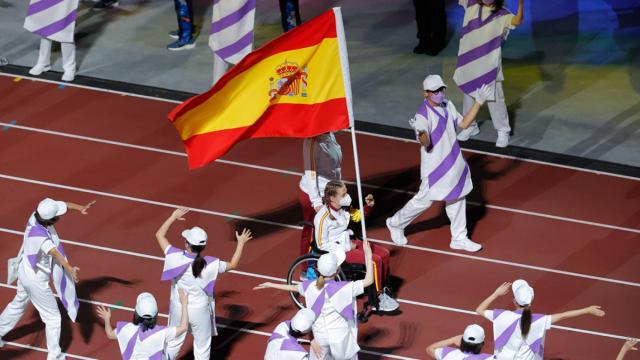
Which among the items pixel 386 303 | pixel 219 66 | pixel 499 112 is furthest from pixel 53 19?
pixel 386 303

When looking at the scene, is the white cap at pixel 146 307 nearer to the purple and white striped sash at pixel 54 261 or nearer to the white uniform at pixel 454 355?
the purple and white striped sash at pixel 54 261

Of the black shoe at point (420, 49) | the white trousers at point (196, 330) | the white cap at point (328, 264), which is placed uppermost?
the white cap at point (328, 264)

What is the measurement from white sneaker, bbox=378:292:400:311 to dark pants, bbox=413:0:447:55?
6790 millimetres

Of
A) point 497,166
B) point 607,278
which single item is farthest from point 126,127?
point 607,278

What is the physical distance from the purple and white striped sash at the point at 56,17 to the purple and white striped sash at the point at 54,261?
Answer: 6.41 metres

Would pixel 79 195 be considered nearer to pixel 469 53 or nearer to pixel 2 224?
pixel 2 224

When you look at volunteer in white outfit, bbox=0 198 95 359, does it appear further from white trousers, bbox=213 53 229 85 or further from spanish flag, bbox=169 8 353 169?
white trousers, bbox=213 53 229 85

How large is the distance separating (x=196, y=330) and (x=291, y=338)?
157cm

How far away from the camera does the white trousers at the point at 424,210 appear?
48.0ft

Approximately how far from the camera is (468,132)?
17500 millimetres

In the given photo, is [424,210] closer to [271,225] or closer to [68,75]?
[271,225]

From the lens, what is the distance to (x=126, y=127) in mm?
17703

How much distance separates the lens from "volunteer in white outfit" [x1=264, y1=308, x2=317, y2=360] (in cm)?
1092

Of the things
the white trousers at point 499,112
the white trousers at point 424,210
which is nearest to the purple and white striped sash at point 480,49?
the white trousers at point 499,112
